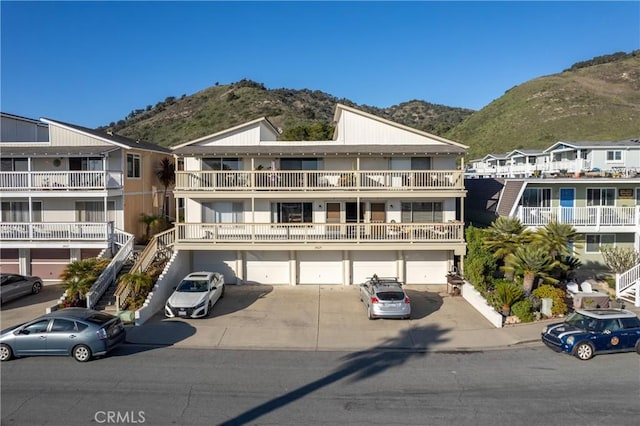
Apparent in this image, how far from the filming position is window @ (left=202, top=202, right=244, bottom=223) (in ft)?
78.3

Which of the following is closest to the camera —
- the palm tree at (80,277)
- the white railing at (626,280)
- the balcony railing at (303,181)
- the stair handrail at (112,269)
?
the stair handrail at (112,269)

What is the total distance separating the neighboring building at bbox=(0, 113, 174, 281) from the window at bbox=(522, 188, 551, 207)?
22.7 metres

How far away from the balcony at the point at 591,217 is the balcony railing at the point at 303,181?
4.95 m

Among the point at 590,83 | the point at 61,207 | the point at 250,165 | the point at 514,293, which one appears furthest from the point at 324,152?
the point at 590,83

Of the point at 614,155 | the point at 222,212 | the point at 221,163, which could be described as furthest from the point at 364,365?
the point at 614,155

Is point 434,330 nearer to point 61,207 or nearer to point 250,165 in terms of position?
point 250,165

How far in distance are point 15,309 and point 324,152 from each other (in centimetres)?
1597

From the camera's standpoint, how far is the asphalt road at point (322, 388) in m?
10.2

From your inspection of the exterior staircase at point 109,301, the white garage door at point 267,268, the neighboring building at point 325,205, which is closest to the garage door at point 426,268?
the neighboring building at point 325,205

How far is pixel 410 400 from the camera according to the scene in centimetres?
1098

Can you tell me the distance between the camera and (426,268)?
2356 centimetres

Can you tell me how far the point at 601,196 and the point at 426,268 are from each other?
36.2ft

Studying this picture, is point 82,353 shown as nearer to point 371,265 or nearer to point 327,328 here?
point 327,328

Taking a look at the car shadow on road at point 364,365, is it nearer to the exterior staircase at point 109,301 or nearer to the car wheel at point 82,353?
the car wheel at point 82,353
